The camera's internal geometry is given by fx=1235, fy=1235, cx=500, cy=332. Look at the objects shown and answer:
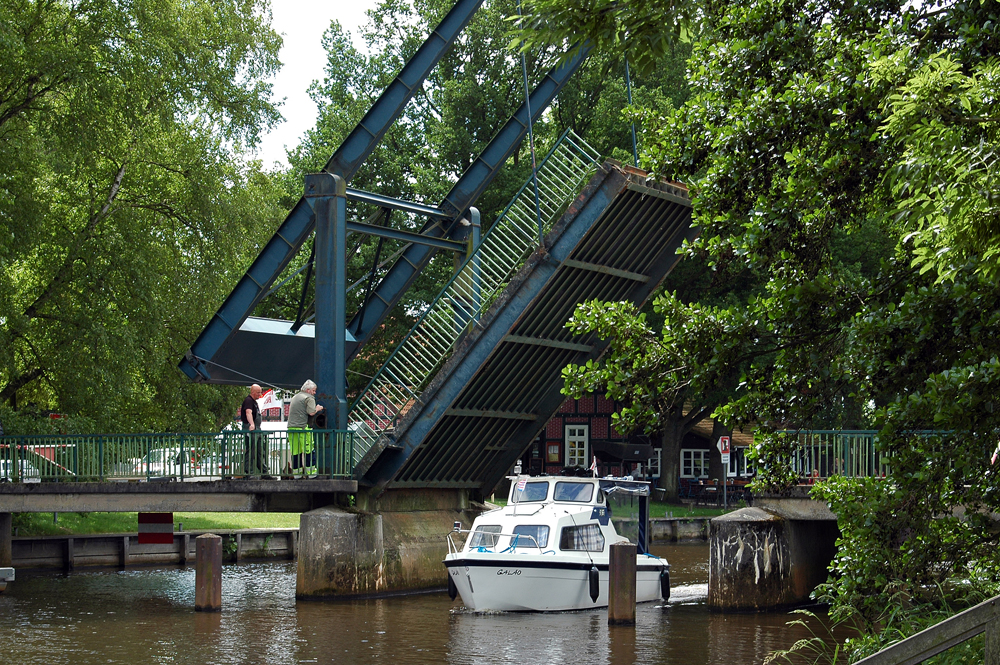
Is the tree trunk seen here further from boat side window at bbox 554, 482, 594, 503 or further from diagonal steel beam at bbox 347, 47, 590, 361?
boat side window at bbox 554, 482, 594, 503

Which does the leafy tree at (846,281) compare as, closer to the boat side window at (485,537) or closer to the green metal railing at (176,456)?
the boat side window at (485,537)

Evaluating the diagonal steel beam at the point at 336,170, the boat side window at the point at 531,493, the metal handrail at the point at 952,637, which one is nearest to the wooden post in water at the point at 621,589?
the boat side window at the point at 531,493

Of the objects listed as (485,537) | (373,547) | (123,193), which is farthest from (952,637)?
(123,193)

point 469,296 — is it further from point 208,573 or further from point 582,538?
point 208,573

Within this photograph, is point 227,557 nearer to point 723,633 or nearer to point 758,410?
point 723,633

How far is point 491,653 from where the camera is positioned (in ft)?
46.1

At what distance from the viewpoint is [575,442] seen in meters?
49.3

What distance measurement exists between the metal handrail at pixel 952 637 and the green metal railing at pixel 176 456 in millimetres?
13915

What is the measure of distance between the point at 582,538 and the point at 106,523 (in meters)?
15.2

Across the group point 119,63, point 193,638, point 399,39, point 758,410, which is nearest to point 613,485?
point 193,638

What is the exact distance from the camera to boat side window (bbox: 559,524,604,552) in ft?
57.9

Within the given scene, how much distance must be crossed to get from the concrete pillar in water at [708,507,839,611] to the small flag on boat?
8.39 meters

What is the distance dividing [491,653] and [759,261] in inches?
303

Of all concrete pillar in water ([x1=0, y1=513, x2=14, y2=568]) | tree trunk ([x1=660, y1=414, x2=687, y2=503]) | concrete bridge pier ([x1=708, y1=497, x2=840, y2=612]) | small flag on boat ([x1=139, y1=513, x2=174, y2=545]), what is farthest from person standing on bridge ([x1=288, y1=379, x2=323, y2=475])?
tree trunk ([x1=660, y1=414, x2=687, y2=503])
